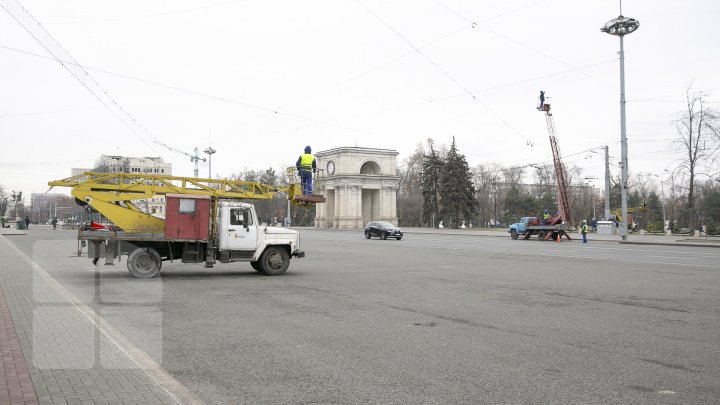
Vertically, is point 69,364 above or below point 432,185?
below

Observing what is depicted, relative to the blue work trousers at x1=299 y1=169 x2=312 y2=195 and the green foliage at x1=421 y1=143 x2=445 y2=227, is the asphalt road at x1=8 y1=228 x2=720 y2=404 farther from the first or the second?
the green foliage at x1=421 y1=143 x2=445 y2=227

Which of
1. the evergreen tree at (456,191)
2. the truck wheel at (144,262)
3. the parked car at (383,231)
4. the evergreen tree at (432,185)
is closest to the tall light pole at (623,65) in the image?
the parked car at (383,231)

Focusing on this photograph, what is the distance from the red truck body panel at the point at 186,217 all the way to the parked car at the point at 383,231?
30888 millimetres

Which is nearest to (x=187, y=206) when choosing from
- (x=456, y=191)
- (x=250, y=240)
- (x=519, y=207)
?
(x=250, y=240)

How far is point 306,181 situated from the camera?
17719 mm

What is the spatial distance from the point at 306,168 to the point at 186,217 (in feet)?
12.4

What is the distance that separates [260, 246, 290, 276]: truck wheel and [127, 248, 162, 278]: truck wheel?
10.2 feet

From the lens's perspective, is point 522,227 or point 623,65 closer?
point 623,65

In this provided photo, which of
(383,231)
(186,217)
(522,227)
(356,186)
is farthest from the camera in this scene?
(356,186)

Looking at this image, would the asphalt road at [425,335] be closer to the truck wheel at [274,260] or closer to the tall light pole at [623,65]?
the truck wheel at [274,260]

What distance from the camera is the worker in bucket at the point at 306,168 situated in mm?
17062

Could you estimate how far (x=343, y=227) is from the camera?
293 ft

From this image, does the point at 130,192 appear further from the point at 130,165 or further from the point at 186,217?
the point at 130,165

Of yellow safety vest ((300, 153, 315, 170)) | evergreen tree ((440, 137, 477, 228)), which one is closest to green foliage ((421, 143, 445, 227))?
evergreen tree ((440, 137, 477, 228))
